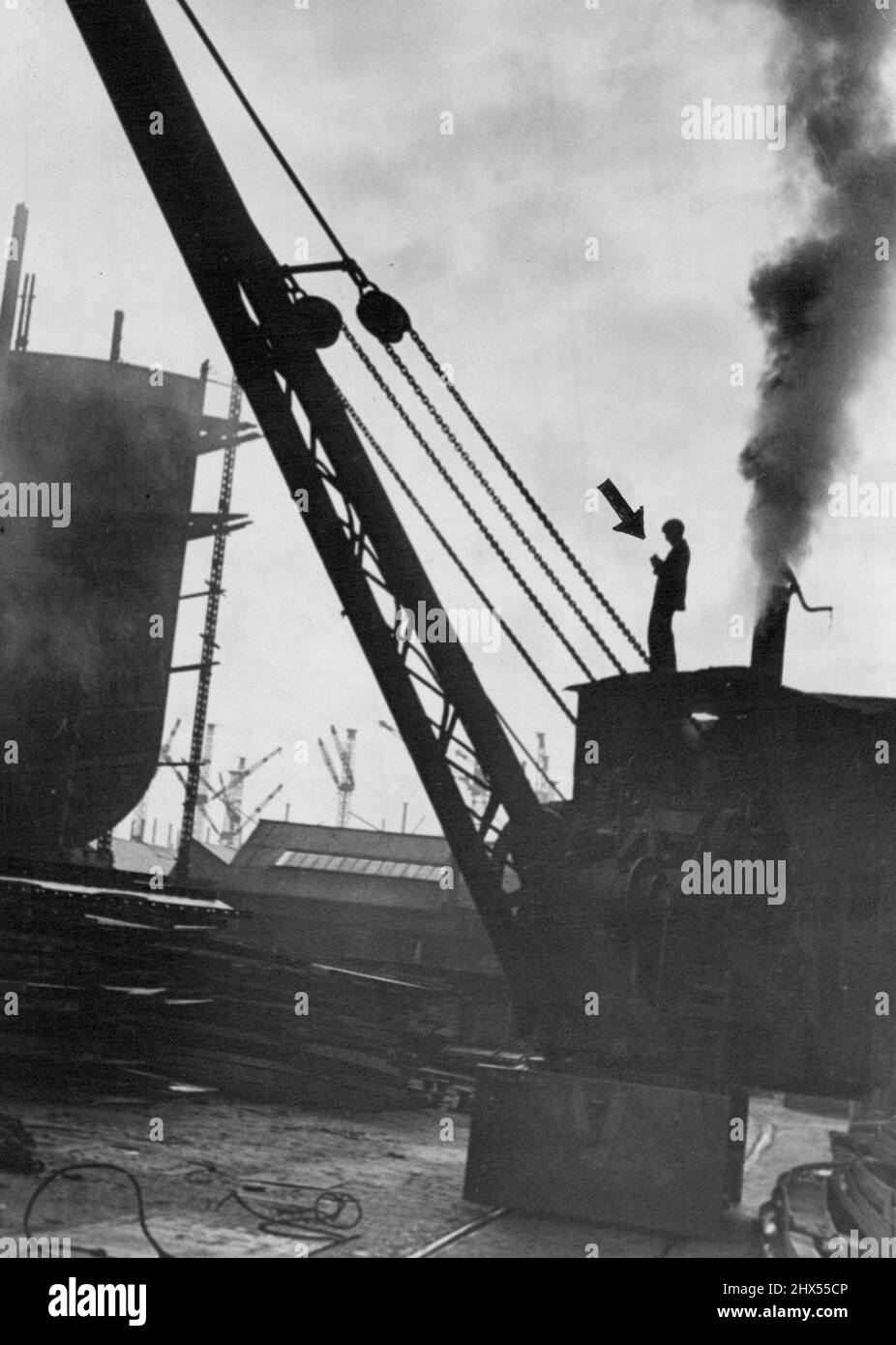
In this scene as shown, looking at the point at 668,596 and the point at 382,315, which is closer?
the point at 382,315

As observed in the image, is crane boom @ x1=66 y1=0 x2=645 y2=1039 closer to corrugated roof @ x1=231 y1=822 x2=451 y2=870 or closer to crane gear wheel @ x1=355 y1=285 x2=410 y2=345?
crane gear wheel @ x1=355 y1=285 x2=410 y2=345

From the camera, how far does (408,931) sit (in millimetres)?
28625

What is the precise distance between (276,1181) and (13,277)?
20.5 metres

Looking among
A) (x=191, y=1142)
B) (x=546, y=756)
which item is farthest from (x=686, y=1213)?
(x=546, y=756)

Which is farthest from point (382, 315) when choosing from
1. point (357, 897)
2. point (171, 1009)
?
point (357, 897)

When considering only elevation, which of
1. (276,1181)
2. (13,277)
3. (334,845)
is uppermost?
(13,277)

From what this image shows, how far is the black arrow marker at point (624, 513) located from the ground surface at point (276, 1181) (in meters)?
4.78

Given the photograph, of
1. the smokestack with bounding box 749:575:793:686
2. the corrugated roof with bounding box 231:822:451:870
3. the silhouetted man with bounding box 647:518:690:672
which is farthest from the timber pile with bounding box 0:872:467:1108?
the corrugated roof with bounding box 231:822:451:870

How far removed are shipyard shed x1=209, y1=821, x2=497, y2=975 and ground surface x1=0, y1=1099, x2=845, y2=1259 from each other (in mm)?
14698

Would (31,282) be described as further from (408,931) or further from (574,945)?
(574,945)

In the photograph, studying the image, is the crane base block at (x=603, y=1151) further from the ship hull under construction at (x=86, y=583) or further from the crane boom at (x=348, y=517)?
the ship hull under construction at (x=86, y=583)

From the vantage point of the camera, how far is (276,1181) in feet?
27.7

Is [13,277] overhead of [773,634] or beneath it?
overhead

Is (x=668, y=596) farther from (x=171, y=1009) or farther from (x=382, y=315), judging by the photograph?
(x=171, y=1009)
